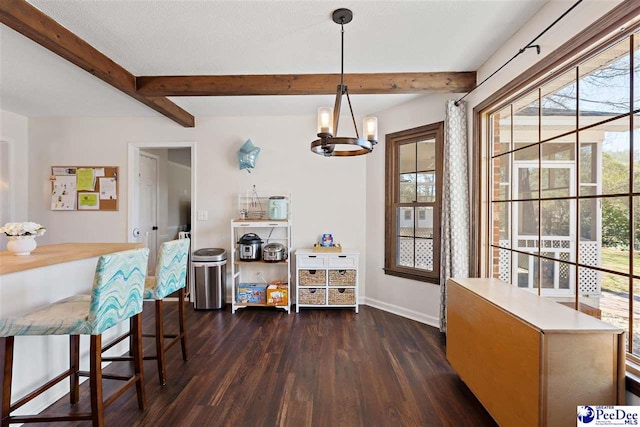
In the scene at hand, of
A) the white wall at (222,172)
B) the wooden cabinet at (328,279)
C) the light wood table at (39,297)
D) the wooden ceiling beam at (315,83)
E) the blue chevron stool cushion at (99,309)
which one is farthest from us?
the white wall at (222,172)

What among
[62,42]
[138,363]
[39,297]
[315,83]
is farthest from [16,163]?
[315,83]

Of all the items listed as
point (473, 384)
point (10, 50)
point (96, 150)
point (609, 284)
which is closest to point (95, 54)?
point (10, 50)

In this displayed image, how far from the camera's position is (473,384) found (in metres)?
1.80

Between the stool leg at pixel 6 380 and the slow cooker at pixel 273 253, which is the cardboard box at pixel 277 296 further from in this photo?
the stool leg at pixel 6 380

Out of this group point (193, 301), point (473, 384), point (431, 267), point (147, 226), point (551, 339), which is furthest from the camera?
point (147, 226)

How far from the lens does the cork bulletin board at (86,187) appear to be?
3896mm

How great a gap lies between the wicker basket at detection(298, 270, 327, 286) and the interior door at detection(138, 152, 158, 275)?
2.44m

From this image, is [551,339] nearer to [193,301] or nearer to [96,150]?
[193,301]

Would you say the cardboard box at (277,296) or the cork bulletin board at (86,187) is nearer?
the cardboard box at (277,296)

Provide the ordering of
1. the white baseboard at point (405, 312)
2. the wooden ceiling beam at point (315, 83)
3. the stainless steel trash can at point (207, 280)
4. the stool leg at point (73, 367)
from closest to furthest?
the stool leg at point (73, 367) → the wooden ceiling beam at point (315, 83) → the white baseboard at point (405, 312) → the stainless steel trash can at point (207, 280)

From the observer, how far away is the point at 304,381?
2.10 metres

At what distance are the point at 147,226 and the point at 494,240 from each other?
4.49m

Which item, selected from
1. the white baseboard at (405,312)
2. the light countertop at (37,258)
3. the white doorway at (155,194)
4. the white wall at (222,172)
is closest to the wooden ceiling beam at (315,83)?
the white wall at (222,172)

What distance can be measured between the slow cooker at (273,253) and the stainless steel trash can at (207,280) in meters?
0.60
